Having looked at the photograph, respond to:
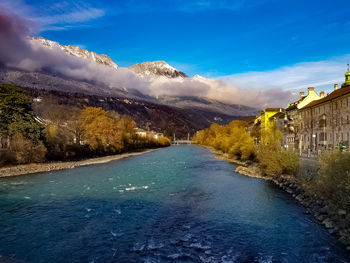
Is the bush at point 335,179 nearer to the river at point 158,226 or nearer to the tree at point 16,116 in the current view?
the river at point 158,226

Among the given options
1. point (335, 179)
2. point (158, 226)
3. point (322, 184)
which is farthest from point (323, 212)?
point (158, 226)

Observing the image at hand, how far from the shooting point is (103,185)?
28.4 m

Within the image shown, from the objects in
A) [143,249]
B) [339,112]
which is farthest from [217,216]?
[339,112]

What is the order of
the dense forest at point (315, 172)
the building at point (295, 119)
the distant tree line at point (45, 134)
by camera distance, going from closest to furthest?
the dense forest at point (315, 172) → the distant tree line at point (45, 134) → the building at point (295, 119)

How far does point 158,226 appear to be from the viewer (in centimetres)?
1589

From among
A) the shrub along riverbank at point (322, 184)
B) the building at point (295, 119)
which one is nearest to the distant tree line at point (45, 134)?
the shrub along riverbank at point (322, 184)

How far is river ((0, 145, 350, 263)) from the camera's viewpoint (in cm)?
1229

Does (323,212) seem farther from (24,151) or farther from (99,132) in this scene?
(99,132)

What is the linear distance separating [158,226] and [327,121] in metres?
37.3

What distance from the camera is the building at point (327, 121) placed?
36500 millimetres

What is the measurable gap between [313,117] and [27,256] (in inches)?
1926

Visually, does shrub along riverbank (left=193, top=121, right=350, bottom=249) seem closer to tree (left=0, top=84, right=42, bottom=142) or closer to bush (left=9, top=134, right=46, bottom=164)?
bush (left=9, top=134, right=46, bottom=164)

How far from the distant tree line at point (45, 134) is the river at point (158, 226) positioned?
54.2ft

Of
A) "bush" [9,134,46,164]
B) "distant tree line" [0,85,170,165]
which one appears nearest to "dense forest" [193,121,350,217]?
"distant tree line" [0,85,170,165]
